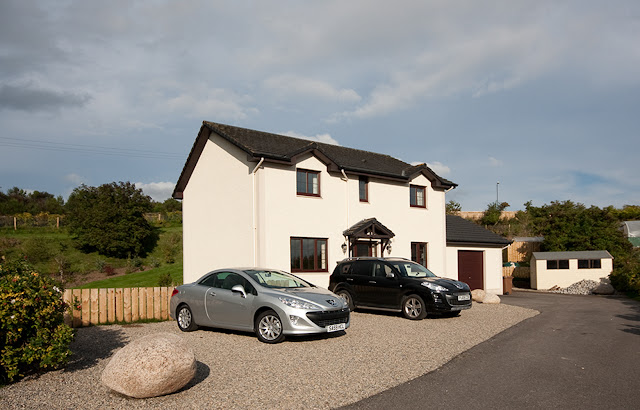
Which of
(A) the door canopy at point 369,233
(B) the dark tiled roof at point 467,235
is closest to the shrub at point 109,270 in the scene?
(A) the door canopy at point 369,233

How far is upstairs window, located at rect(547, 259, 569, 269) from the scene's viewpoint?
102 feet

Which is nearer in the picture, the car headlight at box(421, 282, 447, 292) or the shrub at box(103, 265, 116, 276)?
the car headlight at box(421, 282, 447, 292)

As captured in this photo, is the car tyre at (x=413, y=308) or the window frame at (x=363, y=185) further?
the window frame at (x=363, y=185)

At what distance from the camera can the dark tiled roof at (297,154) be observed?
59.6 ft

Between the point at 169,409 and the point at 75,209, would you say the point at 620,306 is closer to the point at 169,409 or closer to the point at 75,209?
the point at 169,409

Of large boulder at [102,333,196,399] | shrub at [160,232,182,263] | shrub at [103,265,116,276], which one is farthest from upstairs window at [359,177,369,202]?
shrub at [160,232,182,263]

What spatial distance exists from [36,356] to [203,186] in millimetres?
13575

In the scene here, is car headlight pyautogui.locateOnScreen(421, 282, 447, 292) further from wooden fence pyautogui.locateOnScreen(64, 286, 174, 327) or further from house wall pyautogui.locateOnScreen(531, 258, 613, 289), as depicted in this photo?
house wall pyautogui.locateOnScreen(531, 258, 613, 289)

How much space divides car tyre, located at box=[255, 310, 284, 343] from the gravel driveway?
0.21 metres

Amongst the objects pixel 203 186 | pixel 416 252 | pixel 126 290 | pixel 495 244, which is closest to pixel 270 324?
pixel 126 290

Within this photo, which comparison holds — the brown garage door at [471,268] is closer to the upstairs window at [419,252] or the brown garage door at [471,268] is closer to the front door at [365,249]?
the upstairs window at [419,252]

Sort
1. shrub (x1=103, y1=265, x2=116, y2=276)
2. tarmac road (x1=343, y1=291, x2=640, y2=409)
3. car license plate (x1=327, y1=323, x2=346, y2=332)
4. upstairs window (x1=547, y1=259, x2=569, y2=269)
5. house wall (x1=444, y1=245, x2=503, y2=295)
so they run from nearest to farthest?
tarmac road (x1=343, y1=291, x2=640, y2=409) < car license plate (x1=327, y1=323, x2=346, y2=332) < house wall (x1=444, y1=245, x2=503, y2=295) < upstairs window (x1=547, y1=259, x2=569, y2=269) < shrub (x1=103, y1=265, x2=116, y2=276)

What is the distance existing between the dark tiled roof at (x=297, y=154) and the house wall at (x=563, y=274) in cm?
1081

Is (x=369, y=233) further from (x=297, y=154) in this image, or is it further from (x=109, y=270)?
(x=109, y=270)
